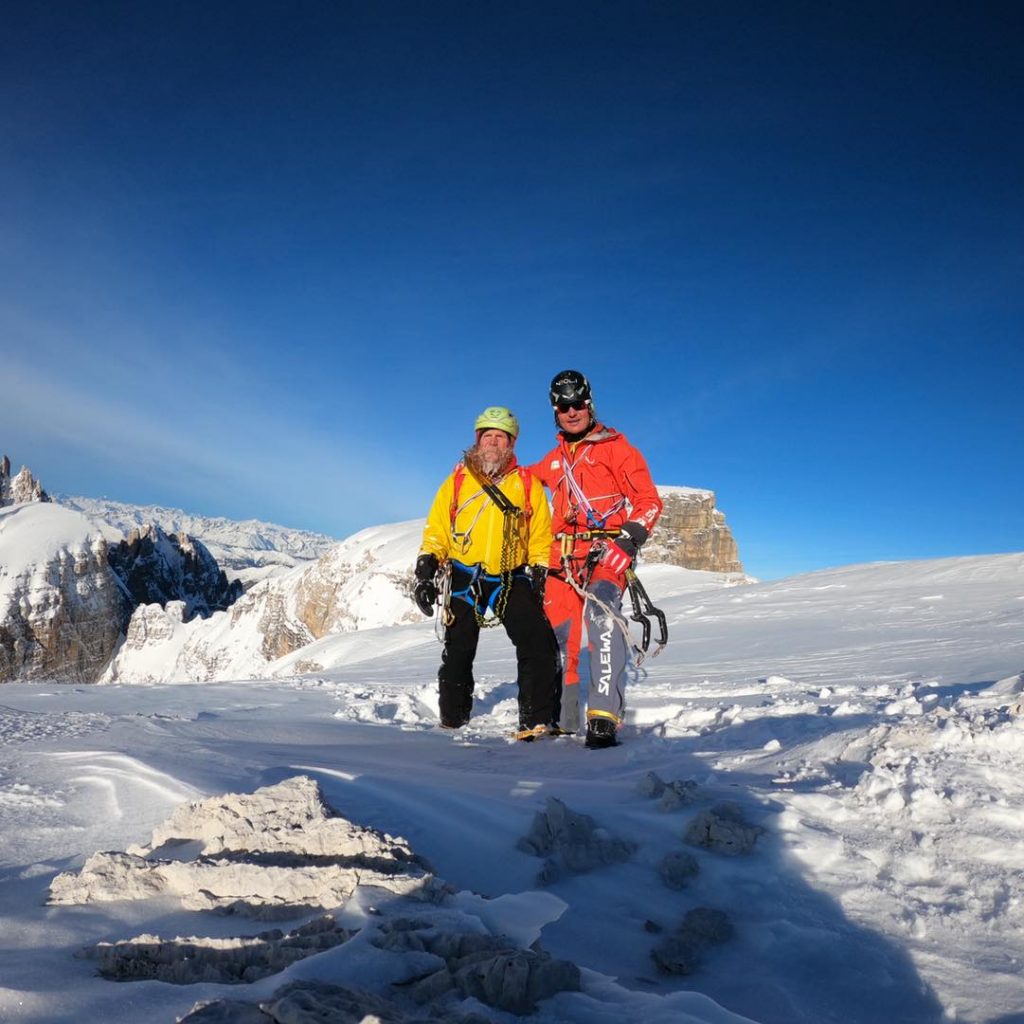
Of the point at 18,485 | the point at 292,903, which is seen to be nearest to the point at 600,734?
the point at 292,903

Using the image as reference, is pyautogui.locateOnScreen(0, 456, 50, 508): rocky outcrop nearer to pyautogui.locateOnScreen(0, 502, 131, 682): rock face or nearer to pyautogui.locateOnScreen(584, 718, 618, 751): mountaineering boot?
pyautogui.locateOnScreen(0, 502, 131, 682): rock face

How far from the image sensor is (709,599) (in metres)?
17.9

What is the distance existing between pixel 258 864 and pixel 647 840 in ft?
5.21

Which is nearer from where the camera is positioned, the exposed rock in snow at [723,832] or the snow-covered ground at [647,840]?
the snow-covered ground at [647,840]

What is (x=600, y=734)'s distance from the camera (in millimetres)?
5172

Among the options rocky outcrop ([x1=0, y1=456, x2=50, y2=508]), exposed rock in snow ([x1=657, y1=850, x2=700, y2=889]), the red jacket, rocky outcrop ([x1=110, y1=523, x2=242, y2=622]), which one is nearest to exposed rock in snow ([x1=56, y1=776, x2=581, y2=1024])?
exposed rock in snow ([x1=657, y1=850, x2=700, y2=889])

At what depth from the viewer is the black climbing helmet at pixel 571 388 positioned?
20.0ft

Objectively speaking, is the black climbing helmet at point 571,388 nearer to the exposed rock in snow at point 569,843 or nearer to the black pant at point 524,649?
the black pant at point 524,649

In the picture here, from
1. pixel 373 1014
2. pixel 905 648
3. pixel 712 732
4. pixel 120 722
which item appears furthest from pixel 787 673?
pixel 373 1014

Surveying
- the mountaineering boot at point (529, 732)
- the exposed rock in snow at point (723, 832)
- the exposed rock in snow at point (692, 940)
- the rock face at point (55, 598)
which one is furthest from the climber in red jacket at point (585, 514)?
the rock face at point (55, 598)

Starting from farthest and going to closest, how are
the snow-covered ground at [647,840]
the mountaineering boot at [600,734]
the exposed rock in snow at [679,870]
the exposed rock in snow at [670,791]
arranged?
the mountaineering boot at [600,734], the exposed rock in snow at [670,791], the exposed rock in snow at [679,870], the snow-covered ground at [647,840]

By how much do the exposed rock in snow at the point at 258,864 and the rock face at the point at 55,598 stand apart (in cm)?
8459

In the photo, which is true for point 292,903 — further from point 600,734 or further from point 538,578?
point 538,578

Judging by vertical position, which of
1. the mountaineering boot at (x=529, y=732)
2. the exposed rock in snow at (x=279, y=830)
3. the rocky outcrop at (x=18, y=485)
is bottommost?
the mountaineering boot at (x=529, y=732)
